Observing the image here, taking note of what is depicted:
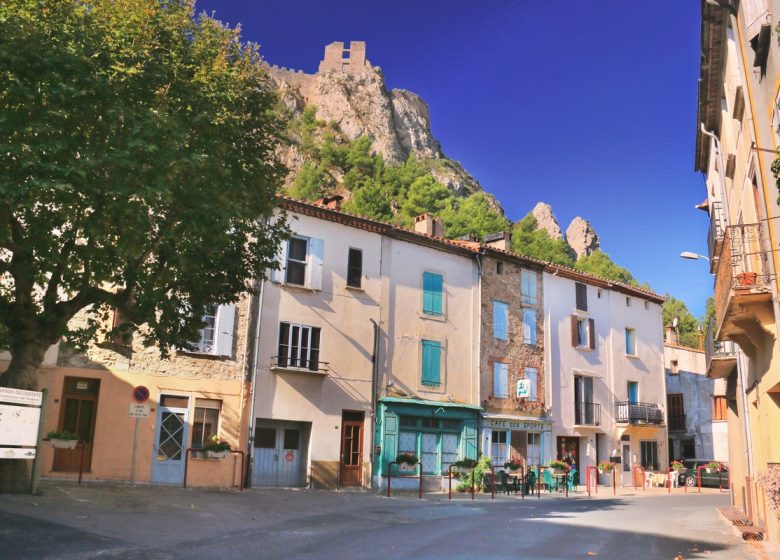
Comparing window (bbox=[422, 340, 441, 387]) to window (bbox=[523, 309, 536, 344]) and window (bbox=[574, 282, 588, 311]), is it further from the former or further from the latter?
window (bbox=[574, 282, 588, 311])

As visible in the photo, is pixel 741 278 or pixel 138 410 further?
pixel 138 410

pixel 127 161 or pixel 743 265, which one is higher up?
pixel 127 161

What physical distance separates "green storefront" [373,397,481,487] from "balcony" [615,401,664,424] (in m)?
9.88

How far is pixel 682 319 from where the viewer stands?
237 feet

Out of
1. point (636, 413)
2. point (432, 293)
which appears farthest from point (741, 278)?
point (636, 413)

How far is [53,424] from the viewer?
1884cm

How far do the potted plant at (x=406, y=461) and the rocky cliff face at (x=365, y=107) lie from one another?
60.0 m

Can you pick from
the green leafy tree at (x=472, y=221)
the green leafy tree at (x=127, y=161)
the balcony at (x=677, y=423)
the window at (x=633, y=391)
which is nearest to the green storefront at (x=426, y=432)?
the green leafy tree at (x=127, y=161)

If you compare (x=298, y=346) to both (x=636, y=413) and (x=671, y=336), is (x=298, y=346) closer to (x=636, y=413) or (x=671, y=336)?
(x=636, y=413)

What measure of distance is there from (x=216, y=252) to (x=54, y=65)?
440 centimetres

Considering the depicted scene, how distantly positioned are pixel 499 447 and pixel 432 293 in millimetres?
6857

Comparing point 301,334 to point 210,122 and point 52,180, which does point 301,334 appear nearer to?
point 210,122

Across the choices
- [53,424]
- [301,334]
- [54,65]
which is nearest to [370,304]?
[301,334]

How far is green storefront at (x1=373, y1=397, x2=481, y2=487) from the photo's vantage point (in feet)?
80.9
